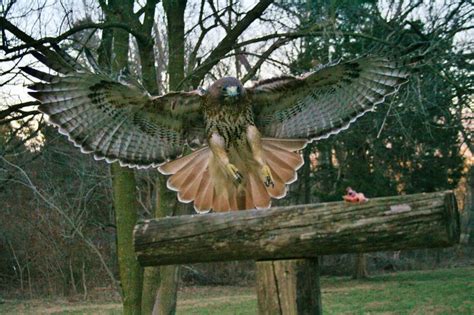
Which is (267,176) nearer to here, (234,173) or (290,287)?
(234,173)

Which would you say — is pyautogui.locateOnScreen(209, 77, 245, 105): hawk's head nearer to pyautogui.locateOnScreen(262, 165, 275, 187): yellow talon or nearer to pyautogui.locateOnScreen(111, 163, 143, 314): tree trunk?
pyautogui.locateOnScreen(262, 165, 275, 187): yellow talon

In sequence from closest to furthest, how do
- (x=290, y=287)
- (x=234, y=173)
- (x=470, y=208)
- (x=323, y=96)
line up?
(x=290, y=287), (x=234, y=173), (x=323, y=96), (x=470, y=208)

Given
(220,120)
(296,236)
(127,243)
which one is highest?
(220,120)

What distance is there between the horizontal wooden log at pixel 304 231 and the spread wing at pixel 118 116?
172 cm

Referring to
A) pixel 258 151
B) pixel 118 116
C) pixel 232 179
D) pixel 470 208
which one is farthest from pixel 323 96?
pixel 470 208

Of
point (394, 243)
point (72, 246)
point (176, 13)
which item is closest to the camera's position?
point (394, 243)

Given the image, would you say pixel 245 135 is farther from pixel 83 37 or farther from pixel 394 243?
pixel 83 37

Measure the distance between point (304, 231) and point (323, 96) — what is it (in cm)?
225

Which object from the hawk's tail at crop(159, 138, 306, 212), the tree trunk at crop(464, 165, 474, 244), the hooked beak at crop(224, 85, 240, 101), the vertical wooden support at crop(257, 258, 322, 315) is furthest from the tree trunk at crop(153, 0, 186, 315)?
the tree trunk at crop(464, 165, 474, 244)

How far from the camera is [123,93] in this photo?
5.13m

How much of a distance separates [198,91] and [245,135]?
448 millimetres

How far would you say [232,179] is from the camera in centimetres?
485

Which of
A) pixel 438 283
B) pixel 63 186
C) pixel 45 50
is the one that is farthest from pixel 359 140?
pixel 45 50

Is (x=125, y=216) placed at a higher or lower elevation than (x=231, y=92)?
lower
